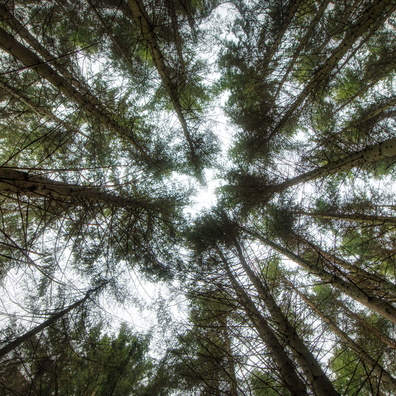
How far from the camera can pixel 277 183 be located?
21.5 feet

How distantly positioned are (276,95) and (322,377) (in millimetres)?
7089

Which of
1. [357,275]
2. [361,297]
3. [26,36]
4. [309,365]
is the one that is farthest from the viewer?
[26,36]

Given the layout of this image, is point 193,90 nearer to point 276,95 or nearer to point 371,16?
point 276,95

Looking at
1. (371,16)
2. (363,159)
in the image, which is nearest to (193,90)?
(371,16)

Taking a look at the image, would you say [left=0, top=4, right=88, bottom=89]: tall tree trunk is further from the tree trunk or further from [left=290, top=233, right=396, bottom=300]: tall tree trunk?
the tree trunk

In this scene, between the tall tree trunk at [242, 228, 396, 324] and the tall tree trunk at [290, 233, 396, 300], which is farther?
the tall tree trunk at [242, 228, 396, 324]

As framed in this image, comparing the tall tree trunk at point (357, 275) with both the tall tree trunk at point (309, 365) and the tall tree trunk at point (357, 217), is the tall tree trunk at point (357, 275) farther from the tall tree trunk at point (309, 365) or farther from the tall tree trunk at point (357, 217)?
the tall tree trunk at point (357, 217)

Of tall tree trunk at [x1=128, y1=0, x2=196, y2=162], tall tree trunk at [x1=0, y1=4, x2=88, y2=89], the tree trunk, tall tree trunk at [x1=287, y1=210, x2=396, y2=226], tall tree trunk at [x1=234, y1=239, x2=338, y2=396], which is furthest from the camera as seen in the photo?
tall tree trunk at [x1=287, y1=210, x2=396, y2=226]

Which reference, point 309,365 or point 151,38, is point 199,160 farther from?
point 309,365

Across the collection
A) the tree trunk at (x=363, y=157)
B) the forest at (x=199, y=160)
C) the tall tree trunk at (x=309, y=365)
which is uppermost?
the forest at (x=199, y=160)

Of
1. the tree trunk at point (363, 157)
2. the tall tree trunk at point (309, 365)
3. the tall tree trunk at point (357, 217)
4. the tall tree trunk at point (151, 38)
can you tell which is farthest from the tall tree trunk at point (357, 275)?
the tall tree trunk at point (151, 38)

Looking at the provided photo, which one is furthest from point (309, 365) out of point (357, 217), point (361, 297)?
point (357, 217)

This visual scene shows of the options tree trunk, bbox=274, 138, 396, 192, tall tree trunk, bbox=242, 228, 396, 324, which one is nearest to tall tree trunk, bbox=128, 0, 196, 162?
tree trunk, bbox=274, 138, 396, 192

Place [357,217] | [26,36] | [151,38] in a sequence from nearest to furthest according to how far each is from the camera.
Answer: [151,38] → [26,36] → [357,217]
